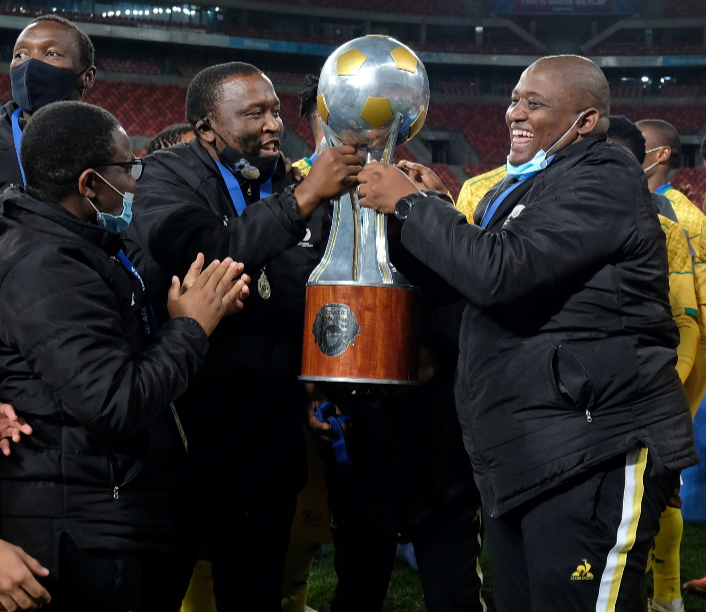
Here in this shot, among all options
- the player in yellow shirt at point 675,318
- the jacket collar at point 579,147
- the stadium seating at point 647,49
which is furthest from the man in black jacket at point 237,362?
the stadium seating at point 647,49

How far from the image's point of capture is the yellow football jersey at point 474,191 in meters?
4.34

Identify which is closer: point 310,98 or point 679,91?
point 310,98

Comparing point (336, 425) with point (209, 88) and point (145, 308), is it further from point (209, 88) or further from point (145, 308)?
point (209, 88)

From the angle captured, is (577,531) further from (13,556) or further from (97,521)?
(13,556)

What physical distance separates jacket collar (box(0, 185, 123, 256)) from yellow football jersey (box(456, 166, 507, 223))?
2596 mm

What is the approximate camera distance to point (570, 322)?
6.88 feet

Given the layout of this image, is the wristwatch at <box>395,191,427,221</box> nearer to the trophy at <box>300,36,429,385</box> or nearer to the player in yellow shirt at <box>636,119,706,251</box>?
the trophy at <box>300,36,429,385</box>

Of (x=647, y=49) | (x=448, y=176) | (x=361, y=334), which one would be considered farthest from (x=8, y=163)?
(x=647, y=49)

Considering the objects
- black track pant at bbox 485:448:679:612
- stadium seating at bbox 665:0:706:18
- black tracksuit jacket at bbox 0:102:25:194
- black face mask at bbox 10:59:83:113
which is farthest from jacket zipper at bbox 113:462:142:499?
stadium seating at bbox 665:0:706:18

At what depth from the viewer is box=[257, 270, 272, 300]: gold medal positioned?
2.66 meters

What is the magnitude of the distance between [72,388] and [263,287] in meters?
0.97

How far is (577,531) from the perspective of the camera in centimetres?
208

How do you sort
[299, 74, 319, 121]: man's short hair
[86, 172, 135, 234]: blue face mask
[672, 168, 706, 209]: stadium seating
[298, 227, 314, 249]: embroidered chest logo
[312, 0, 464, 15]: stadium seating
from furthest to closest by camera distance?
[312, 0, 464, 15]: stadium seating → [672, 168, 706, 209]: stadium seating → [299, 74, 319, 121]: man's short hair → [298, 227, 314, 249]: embroidered chest logo → [86, 172, 135, 234]: blue face mask

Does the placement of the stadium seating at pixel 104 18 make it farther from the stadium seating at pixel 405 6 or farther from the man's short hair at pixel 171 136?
the man's short hair at pixel 171 136
